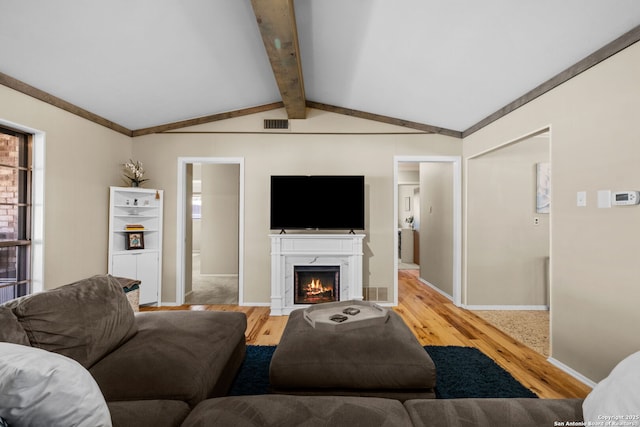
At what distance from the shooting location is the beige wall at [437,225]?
179 inches

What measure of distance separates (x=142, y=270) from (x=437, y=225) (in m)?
4.39

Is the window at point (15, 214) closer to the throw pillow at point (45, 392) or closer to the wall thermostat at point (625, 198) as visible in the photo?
the throw pillow at point (45, 392)

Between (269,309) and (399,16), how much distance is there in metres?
3.51

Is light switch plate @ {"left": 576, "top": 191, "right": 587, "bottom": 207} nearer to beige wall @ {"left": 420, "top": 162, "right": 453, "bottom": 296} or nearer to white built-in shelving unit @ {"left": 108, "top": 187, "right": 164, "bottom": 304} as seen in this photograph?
beige wall @ {"left": 420, "top": 162, "right": 453, "bottom": 296}

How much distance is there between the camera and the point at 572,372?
2.38 meters

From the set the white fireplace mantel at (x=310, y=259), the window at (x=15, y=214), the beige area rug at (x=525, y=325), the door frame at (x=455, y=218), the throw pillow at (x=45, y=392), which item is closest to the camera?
the throw pillow at (x=45, y=392)

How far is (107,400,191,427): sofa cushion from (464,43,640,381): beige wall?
2613 millimetres

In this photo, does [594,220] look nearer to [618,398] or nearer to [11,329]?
[618,398]

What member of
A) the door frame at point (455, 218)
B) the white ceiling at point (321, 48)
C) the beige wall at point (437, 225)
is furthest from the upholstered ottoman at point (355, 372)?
the beige wall at point (437, 225)

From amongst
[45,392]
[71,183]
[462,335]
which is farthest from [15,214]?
[462,335]

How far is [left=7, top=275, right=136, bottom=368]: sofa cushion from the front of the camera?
4.71ft

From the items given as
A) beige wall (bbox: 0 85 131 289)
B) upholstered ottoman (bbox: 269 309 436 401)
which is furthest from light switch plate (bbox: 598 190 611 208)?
beige wall (bbox: 0 85 131 289)

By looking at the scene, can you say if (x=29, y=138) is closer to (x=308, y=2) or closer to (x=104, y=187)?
(x=104, y=187)

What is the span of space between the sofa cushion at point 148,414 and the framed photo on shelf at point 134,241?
333 cm
